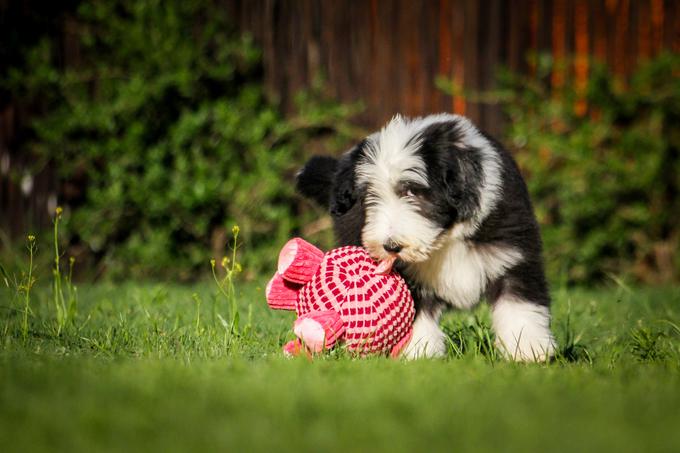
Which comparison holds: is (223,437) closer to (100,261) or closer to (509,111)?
(100,261)

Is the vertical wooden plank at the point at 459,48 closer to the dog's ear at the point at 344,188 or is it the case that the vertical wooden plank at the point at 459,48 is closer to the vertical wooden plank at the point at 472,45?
the vertical wooden plank at the point at 472,45

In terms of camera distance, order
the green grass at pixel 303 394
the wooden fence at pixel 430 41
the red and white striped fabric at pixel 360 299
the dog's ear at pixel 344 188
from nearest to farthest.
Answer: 1. the green grass at pixel 303 394
2. the red and white striped fabric at pixel 360 299
3. the dog's ear at pixel 344 188
4. the wooden fence at pixel 430 41

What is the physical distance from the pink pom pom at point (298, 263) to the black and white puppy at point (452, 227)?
0.81 ft

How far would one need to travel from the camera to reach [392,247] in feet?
9.87

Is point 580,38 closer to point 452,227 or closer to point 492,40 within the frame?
point 492,40

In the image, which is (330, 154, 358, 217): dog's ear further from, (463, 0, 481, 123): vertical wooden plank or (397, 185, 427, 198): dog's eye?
(463, 0, 481, 123): vertical wooden plank

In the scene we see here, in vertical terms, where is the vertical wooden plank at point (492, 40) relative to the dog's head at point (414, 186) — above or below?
above

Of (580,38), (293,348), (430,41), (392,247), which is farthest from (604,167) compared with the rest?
(293,348)

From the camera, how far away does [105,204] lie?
19.4 ft

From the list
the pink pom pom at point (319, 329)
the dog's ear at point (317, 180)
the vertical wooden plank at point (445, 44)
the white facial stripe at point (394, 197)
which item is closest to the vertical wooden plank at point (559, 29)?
the vertical wooden plank at point (445, 44)

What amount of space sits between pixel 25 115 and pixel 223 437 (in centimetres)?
533

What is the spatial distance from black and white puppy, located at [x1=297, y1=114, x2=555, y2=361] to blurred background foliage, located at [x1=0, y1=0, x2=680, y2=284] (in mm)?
2908

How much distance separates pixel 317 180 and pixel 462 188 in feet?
3.35

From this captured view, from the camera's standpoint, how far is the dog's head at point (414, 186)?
10.0 ft
